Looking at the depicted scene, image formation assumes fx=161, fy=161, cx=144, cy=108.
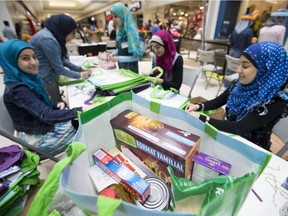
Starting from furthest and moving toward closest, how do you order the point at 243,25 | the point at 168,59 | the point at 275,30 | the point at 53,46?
the point at 243,25 < the point at 275,30 < the point at 168,59 < the point at 53,46

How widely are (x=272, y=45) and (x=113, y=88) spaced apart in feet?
3.22

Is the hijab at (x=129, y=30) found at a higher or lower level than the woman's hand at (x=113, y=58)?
higher

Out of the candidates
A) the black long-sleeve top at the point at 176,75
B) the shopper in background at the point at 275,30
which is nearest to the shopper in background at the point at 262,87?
the black long-sleeve top at the point at 176,75

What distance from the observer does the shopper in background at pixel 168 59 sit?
5.24 ft

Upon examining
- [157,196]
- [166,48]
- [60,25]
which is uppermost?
[60,25]

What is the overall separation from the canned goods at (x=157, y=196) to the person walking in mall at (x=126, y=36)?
150cm

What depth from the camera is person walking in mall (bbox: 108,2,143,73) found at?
5.61 ft

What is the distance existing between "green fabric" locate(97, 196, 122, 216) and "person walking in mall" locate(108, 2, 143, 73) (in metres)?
1.65

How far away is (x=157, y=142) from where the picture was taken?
492 mm

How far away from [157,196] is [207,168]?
173 millimetres

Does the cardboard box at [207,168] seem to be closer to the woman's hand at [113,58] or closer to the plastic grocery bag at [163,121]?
the plastic grocery bag at [163,121]

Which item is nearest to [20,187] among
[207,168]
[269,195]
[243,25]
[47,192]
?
[47,192]

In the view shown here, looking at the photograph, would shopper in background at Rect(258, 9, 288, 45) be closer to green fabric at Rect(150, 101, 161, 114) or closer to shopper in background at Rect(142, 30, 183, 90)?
shopper in background at Rect(142, 30, 183, 90)

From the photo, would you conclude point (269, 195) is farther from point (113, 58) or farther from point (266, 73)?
point (113, 58)
